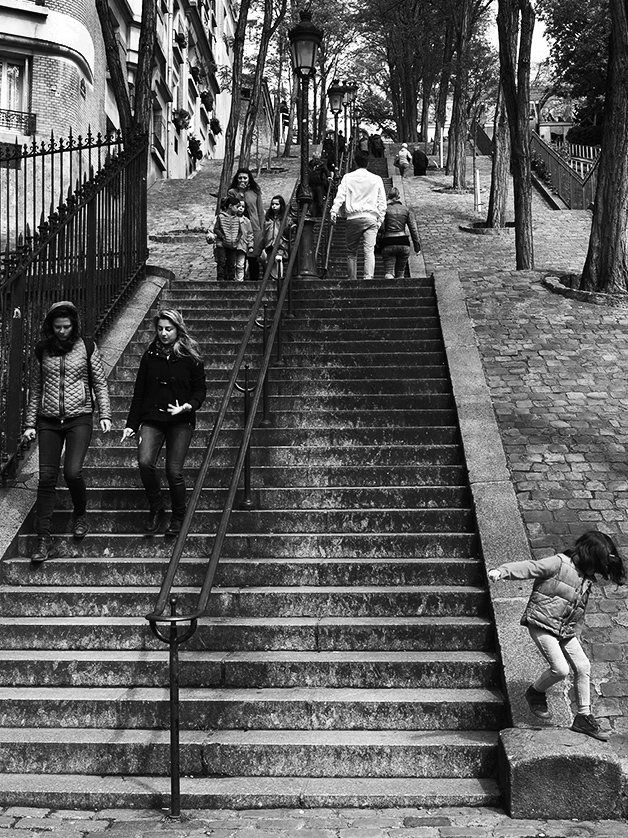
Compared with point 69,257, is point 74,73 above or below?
above

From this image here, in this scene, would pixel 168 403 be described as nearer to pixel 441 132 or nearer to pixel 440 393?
pixel 440 393

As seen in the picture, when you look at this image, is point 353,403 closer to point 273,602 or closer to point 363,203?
point 273,602

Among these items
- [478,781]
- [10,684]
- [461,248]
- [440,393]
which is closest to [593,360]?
[440,393]

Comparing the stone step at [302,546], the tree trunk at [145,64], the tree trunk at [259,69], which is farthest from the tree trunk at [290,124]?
the stone step at [302,546]

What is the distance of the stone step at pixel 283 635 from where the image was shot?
6.06 metres

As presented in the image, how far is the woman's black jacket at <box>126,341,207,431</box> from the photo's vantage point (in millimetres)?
6977

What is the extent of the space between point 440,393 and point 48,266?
364 centimetres

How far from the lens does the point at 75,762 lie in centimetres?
537

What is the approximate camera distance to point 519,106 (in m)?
15.9

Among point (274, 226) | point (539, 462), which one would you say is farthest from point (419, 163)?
point (539, 462)

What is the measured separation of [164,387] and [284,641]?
2.01 metres

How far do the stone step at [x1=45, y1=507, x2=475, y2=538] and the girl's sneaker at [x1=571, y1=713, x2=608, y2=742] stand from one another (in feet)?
6.76

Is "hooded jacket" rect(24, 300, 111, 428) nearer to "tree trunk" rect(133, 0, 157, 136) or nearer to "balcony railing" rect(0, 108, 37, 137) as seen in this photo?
"tree trunk" rect(133, 0, 157, 136)

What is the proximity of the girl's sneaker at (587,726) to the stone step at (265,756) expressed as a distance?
0.44m
